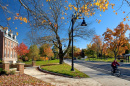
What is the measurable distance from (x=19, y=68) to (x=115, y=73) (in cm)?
872

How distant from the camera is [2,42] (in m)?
30.8

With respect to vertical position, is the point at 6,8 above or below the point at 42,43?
above

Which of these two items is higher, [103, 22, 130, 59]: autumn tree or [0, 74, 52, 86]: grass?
[103, 22, 130, 59]: autumn tree

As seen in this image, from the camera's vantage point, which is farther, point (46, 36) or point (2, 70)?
point (46, 36)

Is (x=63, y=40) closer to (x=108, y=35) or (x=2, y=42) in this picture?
(x=2, y=42)

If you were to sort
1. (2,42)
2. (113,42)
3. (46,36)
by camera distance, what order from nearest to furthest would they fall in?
(46,36) → (2,42) → (113,42)

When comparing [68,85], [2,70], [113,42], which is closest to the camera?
[68,85]

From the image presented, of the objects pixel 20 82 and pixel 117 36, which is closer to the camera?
pixel 20 82

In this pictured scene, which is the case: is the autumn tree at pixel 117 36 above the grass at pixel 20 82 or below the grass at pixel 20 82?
above

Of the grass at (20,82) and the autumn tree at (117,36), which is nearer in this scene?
the grass at (20,82)

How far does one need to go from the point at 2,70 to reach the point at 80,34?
1314 cm

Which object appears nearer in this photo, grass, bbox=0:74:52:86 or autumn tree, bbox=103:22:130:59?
grass, bbox=0:74:52:86

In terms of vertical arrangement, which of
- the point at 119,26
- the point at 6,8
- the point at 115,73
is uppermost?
the point at 119,26

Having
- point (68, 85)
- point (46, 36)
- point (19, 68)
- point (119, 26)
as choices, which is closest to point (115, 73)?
point (68, 85)
